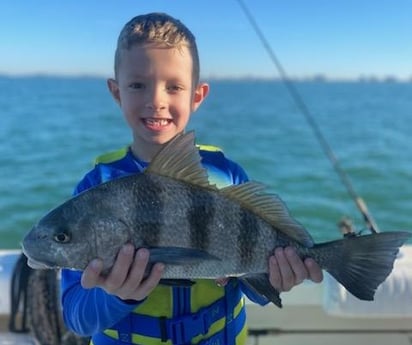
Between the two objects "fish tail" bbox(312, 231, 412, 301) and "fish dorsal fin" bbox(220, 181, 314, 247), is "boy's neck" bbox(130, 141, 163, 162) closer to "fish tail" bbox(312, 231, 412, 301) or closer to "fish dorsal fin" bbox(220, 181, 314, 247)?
"fish dorsal fin" bbox(220, 181, 314, 247)

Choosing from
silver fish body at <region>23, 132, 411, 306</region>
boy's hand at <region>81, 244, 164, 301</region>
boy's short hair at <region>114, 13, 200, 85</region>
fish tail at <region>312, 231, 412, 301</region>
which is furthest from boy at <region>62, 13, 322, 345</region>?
fish tail at <region>312, 231, 412, 301</region>

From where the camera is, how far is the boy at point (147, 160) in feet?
5.72

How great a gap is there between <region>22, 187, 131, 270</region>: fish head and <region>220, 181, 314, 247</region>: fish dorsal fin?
0.30 meters

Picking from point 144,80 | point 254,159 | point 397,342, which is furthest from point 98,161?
point 254,159

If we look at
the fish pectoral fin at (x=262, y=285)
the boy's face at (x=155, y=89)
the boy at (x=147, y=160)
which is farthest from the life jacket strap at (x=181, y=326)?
the boy's face at (x=155, y=89)

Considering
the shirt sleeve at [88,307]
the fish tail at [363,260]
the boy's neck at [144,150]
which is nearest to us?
the fish tail at [363,260]

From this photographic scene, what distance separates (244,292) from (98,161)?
0.66m

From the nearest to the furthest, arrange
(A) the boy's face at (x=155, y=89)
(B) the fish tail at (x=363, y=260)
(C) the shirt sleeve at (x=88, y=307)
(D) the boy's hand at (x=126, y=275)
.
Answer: (D) the boy's hand at (x=126, y=275), (B) the fish tail at (x=363, y=260), (C) the shirt sleeve at (x=88, y=307), (A) the boy's face at (x=155, y=89)

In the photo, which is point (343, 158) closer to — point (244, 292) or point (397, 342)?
point (397, 342)

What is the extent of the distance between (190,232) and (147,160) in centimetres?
53

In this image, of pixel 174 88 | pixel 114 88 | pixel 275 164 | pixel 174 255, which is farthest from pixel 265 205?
pixel 275 164

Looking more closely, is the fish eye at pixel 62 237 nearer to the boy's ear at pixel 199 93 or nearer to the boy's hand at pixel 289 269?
the boy's hand at pixel 289 269

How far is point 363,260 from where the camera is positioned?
4.88 feet

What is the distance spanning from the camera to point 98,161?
1.92 meters
